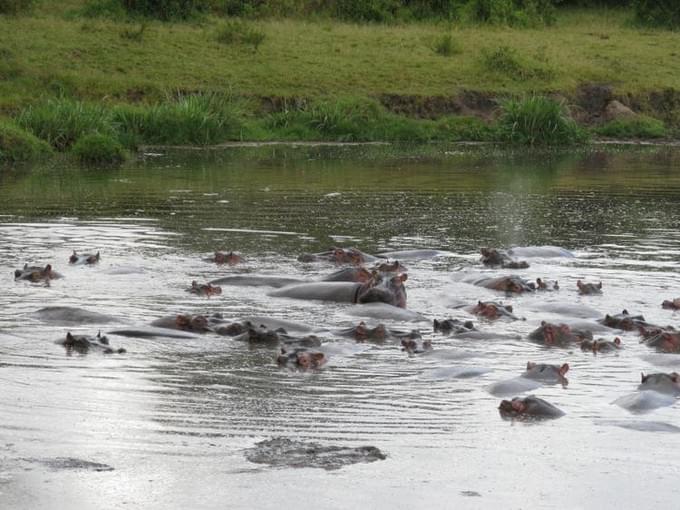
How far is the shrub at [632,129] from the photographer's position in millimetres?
30547

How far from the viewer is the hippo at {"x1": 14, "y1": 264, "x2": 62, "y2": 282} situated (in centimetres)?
1096

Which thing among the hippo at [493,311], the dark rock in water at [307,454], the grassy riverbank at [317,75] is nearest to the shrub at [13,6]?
the grassy riverbank at [317,75]

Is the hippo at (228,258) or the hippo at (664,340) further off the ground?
the hippo at (664,340)

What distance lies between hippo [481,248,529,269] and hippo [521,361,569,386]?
166 inches

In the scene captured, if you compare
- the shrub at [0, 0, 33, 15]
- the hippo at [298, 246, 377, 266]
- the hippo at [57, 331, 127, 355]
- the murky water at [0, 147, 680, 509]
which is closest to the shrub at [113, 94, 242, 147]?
the shrub at [0, 0, 33, 15]

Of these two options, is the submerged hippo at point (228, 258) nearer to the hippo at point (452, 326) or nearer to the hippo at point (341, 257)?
→ the hippo at point (341, 257)

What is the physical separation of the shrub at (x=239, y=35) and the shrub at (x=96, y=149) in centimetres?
914

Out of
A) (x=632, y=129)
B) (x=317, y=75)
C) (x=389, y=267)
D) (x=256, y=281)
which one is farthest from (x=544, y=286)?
(x=632, y=129)

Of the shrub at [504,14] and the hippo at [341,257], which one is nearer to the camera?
the hippo at [341,257]

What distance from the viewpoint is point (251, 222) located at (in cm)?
1550

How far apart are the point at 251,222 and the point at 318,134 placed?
13.1 m

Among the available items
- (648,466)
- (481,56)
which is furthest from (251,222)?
(481,56)

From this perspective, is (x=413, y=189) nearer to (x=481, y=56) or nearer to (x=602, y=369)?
(x=602, y=369)

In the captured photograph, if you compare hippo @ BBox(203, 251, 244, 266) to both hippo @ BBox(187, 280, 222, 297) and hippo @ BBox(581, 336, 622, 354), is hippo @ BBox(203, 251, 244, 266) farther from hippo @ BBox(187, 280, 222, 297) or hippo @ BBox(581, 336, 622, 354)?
hippo @ BBox(581, 336, 622, 354)
